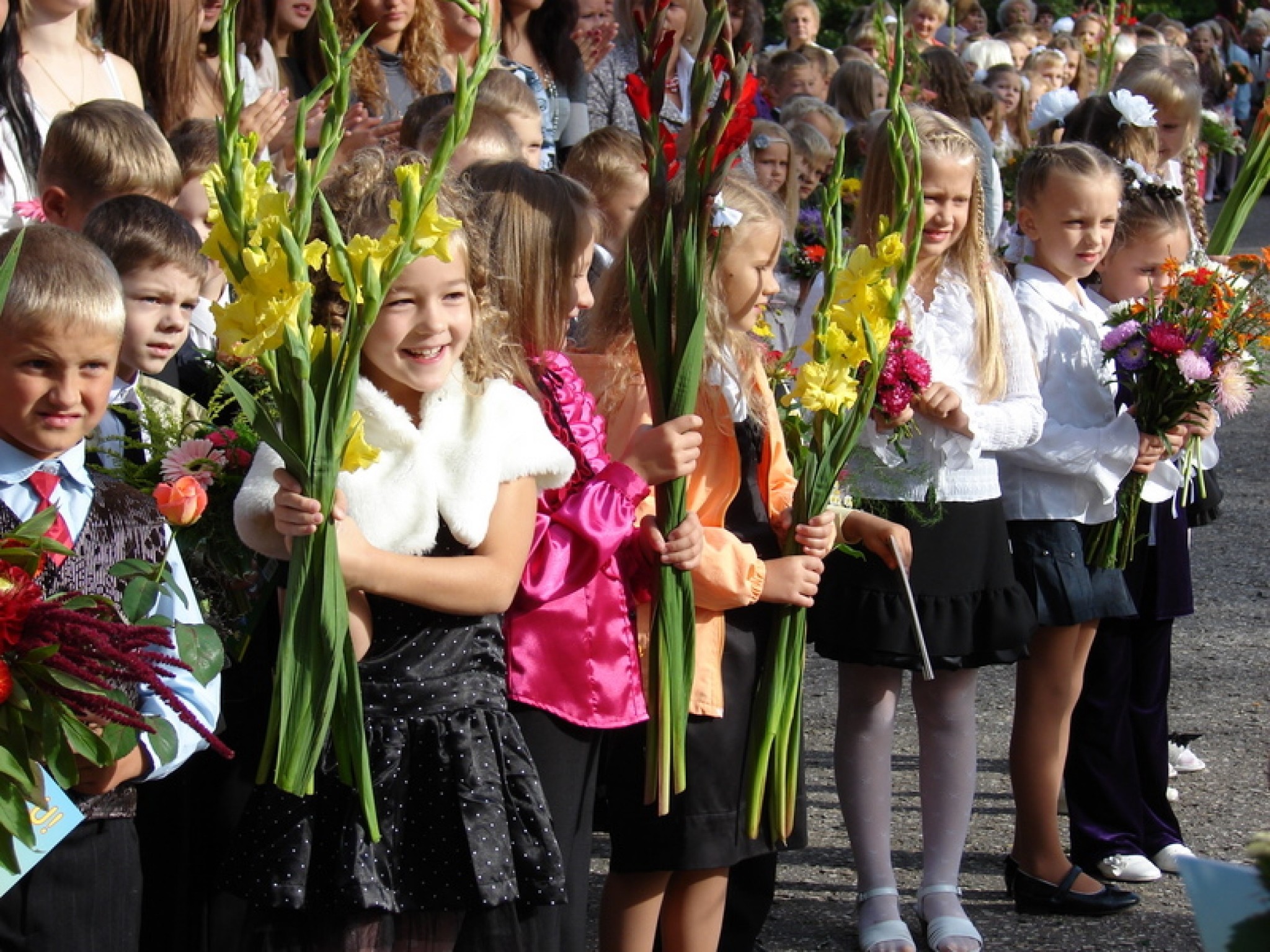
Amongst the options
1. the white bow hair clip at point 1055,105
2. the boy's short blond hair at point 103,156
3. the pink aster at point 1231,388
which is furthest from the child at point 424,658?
the white bow hair clip at point 1055,105

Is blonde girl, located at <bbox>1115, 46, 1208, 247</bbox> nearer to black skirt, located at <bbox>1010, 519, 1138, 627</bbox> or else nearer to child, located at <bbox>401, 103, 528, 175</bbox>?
black skirt, located at <bbox>1010, 519, 1138, 627</bbox>

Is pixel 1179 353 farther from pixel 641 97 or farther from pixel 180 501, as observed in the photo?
pixel 180 501

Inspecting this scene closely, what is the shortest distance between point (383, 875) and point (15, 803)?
581 millimetres

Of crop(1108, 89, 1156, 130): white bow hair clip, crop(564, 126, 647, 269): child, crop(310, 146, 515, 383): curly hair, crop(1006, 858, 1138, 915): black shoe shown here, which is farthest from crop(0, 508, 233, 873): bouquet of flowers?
crop(1108, 89, 1156, 130): white bow hair clip

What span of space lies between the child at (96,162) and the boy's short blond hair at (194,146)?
406mm

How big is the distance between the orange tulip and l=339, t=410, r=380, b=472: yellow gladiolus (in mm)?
217

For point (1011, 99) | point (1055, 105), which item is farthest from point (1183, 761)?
point (1011, 99)

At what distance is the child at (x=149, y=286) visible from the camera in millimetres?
2961

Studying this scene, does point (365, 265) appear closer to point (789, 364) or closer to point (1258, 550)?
point (789, 364)

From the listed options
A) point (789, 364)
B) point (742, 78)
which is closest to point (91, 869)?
point (742, 78)

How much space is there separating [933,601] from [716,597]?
0.74 meters

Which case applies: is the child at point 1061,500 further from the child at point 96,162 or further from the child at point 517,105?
the child at point 96,162

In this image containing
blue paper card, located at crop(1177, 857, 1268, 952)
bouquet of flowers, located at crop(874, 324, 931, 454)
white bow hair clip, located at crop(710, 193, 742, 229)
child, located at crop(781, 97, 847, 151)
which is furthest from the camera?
child, located at crop(781, 97, 847, 151)

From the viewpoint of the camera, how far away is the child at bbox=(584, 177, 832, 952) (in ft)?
10.3
